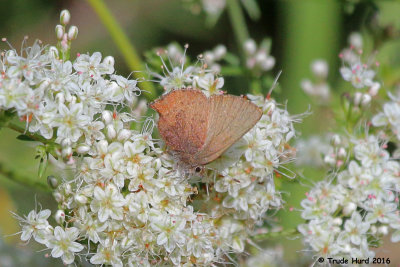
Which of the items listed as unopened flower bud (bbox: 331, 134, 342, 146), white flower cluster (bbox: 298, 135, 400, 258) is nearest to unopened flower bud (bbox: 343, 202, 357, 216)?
white flower cluster (bbox: 298, 135, 400, 258)

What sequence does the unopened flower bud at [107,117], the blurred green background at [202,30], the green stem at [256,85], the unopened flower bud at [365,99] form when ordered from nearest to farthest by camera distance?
the unopened flower bud at [107,117], the unopened flower bud at [365,99], the green stem at [256,85], the blurred green background at [202,30]

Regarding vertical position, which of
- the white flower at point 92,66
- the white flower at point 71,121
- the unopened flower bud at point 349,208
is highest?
the white flower at point 92,66

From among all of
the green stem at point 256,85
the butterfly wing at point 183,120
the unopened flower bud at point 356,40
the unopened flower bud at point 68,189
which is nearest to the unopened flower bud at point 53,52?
the butterfly wing at point 183,120

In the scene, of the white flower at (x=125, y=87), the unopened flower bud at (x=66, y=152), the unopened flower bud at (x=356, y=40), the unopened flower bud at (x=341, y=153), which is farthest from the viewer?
the unopened flower bud at (x=356, y=40)

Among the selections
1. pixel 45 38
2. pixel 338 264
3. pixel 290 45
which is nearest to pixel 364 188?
pixel 338 264

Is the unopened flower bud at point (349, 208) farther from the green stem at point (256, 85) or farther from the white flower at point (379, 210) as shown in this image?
the green stem at point (256, 85)

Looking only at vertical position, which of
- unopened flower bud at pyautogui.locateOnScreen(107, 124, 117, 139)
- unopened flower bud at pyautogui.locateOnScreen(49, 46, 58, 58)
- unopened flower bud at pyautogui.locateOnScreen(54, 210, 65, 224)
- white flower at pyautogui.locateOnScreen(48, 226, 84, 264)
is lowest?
white flower at pyautogui.locateOnScreen(48, 226, 84, 264)

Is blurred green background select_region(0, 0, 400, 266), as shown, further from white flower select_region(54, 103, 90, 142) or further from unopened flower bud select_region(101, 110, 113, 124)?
white flower select_region(54, 103, 90, 142)

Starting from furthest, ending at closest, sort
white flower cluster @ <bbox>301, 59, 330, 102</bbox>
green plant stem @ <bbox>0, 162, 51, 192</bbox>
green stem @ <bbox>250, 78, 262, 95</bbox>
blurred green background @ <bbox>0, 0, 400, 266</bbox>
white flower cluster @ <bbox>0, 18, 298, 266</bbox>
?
blurred green background @ <bbox>0, 0, 400, 266</bbox> < white flower cluster @ <bbox>301, 59, 330, 102</bbox> < green stem @ <bbox>250, 78, 262, 95</bbox> < green plant stem @ <bbox>0, 162, 51, 192</bbox> < white flower cluster @ <bbox>0, 18, 298, 266</bbox>
